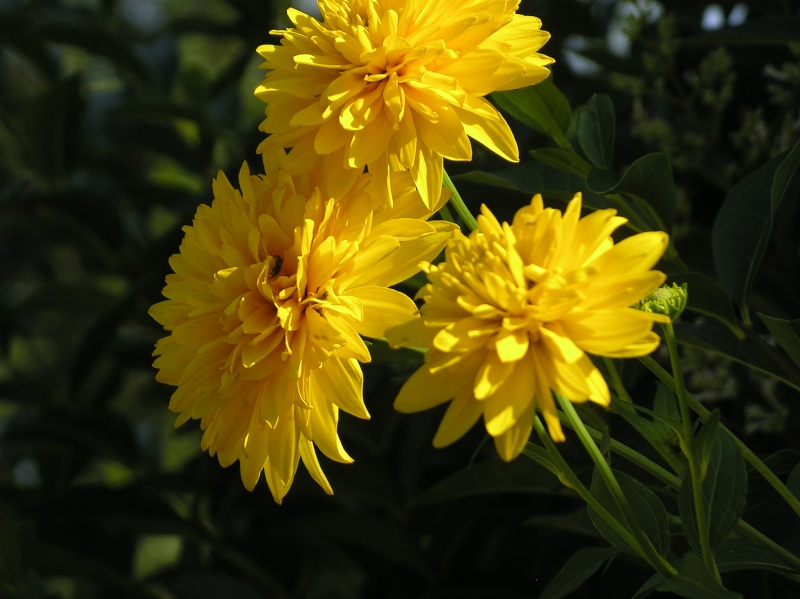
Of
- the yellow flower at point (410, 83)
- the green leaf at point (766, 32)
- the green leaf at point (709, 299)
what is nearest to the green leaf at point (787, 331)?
the green leaf at point (709, 299)

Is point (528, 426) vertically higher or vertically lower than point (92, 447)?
higher

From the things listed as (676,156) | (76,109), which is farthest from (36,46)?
(676,156)

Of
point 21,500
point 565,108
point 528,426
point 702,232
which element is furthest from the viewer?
point 21,500

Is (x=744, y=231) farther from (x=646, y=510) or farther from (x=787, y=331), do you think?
(x=646, y=510)

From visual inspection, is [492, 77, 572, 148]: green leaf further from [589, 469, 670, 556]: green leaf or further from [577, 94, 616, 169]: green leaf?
[589, 469, 670, 556]: green leaf

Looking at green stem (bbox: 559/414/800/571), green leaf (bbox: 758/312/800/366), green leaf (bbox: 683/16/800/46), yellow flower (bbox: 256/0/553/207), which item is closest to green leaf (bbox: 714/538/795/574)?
green stem (bbox: 559/414/800/571)

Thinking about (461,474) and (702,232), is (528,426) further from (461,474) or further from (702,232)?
(702,232)
